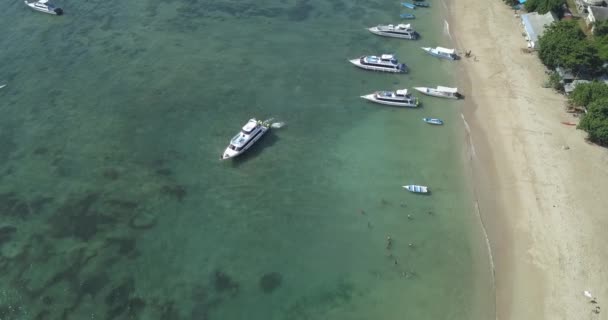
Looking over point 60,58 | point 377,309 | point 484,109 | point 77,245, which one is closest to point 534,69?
point 484,109

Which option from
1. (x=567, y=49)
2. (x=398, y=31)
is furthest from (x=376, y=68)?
(x=567, y=49)

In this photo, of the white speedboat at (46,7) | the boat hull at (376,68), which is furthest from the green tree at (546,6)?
the white speedboat at (46,7)

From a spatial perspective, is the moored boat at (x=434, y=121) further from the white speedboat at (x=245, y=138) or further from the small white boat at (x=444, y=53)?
the white speedboat at (x=245, y=138)

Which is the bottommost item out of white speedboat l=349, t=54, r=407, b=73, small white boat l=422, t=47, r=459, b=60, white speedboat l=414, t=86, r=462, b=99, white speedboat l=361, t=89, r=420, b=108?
white speedboat l=361, t=89, r=420, b=108

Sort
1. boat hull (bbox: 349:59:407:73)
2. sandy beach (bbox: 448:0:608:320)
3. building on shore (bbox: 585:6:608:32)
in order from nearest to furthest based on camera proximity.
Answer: sandy beach (bbox: 448:0:608:320), boat hull (bbox: 349:59:407:73), building on shore (bbox: 585:6:608:32)

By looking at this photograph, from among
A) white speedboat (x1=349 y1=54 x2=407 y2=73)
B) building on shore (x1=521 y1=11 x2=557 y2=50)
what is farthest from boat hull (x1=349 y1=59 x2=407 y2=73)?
building on shore (x1=521 y1=11 x2=557 y2=50)

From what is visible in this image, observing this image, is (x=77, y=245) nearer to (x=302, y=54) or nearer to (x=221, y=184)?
(x=221, y=184)

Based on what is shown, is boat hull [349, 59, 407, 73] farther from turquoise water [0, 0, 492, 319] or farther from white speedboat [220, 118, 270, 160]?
white speedboat [220, 118, 270, 160]
